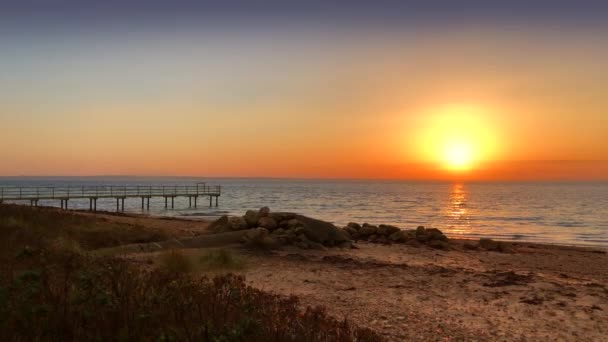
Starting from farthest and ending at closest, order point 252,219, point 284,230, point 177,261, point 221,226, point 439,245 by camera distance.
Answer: point 439,245 < point 221,226 < point 252,219 < point 284,230 < point 177,261

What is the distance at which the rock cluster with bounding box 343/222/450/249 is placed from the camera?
24.1 metres

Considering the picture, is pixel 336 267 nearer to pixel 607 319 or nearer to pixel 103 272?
pixel 607 319

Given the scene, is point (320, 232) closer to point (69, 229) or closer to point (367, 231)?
point (367, 231)

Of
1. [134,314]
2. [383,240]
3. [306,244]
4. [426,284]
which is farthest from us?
[383,240]

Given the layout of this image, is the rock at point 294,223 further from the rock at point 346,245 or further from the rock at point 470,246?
the rock at point 470,246

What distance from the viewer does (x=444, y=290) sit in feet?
41.5

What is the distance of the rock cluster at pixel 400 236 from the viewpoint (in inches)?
949

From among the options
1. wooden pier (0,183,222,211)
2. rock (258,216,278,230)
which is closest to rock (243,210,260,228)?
rock (258,216,278,230)

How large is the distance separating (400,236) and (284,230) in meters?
7.05

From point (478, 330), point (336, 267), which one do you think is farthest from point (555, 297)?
point (336, 267)

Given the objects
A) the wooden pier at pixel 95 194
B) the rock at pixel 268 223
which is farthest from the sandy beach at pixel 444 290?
the wooden pier at pixel 95 194

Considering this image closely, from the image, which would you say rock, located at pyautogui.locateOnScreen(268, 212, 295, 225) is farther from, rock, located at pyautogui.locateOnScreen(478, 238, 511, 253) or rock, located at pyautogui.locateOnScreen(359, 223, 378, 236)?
rock, located at pyautogui.locateOnScreen(478, 238, 511, 253)

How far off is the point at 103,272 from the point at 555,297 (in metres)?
11.0

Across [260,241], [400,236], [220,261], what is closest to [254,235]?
[260,241]
